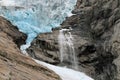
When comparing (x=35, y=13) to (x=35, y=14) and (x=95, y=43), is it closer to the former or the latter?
(x=35, y=14)

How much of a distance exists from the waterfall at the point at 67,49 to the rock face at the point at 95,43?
32 cm

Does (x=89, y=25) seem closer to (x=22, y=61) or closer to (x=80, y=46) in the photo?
(x=80, y=46)

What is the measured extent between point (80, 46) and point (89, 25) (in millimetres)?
3330

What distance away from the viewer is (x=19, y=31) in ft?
102

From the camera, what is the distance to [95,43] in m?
26.4

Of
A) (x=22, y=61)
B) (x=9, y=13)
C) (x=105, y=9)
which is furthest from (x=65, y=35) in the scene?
(x=22, y=61)

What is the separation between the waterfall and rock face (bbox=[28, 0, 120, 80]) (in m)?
0.32

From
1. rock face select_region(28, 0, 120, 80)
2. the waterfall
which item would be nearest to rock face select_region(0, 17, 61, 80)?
rock face select_region(28, 0, 120, 80)

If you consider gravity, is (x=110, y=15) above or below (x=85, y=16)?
below

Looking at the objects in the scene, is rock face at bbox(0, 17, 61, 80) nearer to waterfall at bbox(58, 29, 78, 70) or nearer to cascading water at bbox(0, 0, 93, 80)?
waterfall at bbox(58, 29, 78, 70)

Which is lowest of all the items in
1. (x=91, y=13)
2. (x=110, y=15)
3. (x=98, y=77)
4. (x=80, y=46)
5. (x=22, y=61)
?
(x=22, y=61)

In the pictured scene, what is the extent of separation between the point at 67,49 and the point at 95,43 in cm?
229

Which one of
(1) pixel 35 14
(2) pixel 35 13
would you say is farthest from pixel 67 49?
(2) pixel 35 13

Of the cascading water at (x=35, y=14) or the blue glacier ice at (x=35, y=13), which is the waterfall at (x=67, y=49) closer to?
the cascading water at (x=35, y=14)
